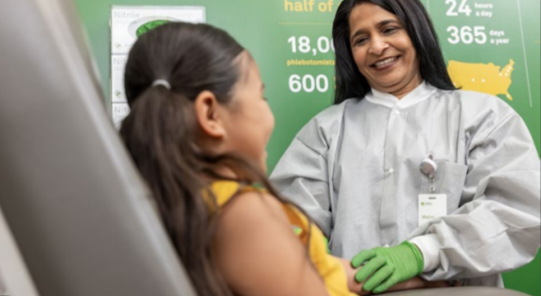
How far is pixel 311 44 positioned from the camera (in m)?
2.50

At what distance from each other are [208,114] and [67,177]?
0.30 m

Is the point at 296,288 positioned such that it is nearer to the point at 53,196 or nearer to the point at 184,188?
the point at 184,188

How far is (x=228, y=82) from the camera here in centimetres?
97

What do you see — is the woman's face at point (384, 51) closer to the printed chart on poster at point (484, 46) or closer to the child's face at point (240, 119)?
the printed chart on poster at point (484, 46)

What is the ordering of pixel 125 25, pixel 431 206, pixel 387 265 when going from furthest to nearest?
pixel 125 25
pixel 431 206
pixel 387 265

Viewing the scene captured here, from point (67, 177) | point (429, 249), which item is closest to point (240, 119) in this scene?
point (67, 177)

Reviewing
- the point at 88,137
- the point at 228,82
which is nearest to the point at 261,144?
the point at 228,82

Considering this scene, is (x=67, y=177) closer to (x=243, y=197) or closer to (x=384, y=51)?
(x=243, y=197)

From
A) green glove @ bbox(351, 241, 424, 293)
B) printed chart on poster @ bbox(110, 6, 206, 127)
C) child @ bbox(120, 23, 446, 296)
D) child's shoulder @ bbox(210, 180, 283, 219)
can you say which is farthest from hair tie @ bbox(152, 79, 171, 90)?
printed chart on poster @ bbox(110, 6, 206, 127)

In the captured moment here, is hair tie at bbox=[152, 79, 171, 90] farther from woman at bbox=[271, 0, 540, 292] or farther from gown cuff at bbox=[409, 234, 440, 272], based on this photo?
gown cuff at bbox=[409, 234, 440, 272]

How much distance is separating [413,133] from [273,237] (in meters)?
1.27

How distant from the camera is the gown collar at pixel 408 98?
6.98ft

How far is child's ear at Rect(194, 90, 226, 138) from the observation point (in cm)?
92

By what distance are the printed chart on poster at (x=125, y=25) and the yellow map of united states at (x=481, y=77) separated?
3.08ft
